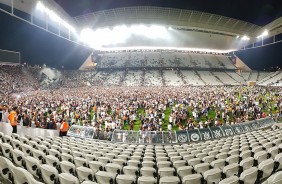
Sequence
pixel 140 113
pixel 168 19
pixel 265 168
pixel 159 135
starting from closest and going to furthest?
pixel 265 168 < pixel 159 135 < pixel 140 113 < pixel 168 19

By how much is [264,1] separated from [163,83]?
2978 cm

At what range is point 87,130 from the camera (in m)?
15.2

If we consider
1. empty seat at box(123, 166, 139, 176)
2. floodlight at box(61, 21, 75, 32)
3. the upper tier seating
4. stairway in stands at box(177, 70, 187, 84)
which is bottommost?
empty seat at box(123, 166, 139, 176)

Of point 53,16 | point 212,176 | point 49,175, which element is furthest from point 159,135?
point 53,16

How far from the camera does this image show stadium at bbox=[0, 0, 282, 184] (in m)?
7.36

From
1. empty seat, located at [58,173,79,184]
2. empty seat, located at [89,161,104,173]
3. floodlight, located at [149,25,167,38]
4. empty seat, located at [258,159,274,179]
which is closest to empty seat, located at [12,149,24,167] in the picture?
empty seat, located at [89,161,104,173]

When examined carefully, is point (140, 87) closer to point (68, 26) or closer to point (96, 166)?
point (68, 26)

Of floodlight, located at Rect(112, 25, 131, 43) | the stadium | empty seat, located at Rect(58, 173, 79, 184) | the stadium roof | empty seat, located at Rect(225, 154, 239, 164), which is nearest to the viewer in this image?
empty seat, located at Rect(58, 173, 79, 184)

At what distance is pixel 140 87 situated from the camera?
5634 centimetres

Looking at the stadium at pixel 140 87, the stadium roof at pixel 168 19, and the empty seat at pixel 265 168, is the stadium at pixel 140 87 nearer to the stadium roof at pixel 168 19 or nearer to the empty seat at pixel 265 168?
the empty seat at pixel 265 168

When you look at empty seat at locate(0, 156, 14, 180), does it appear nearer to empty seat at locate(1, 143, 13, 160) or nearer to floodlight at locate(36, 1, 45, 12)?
empty seat at locate(1, 143, 13, 160)

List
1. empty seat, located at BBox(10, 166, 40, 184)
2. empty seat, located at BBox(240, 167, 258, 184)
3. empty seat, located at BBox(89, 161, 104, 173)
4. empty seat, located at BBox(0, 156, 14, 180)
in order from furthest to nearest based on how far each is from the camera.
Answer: empty seat, located at BBox(89, 161, 104, 173) < empty seat, located at BBox(0, 156, 14, 180) < empty seat, located at BBox(240, 167, 258, 184) < empty seat, located at BBox(10, 166, 40, 184)

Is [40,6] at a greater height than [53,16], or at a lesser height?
lesser

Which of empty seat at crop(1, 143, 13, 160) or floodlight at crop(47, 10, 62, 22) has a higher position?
floodlight at crop(47, 10, 62, 22)
